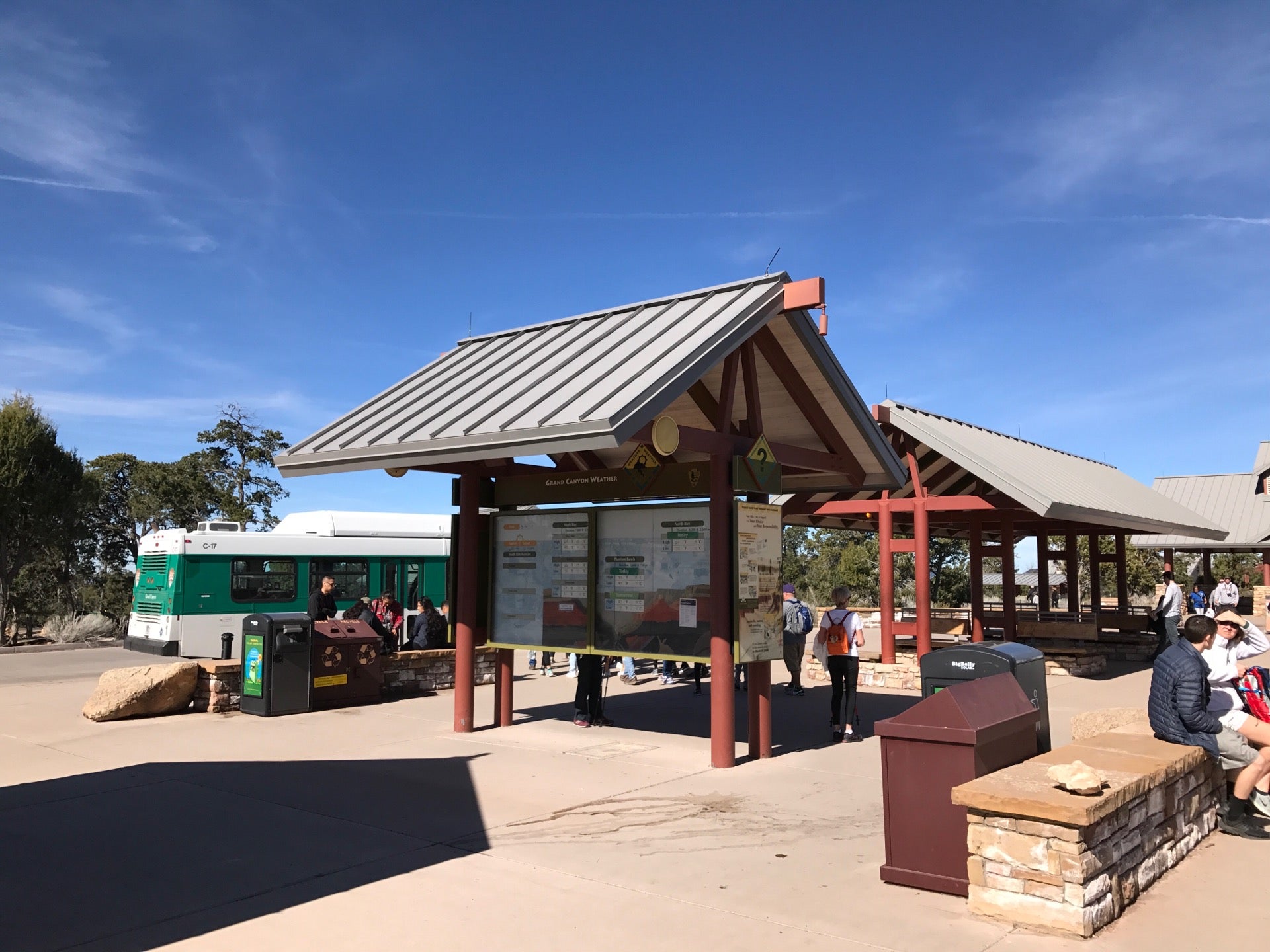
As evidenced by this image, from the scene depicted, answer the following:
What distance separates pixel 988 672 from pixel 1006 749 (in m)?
0.80

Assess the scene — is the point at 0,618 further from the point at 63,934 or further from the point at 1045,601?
the point at 1045,601

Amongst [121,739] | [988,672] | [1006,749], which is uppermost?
[988,672]

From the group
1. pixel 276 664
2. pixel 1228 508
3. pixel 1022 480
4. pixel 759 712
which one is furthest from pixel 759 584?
pixel 1228 508

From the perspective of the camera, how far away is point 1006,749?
19.6 ft

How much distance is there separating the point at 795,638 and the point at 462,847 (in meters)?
8.80

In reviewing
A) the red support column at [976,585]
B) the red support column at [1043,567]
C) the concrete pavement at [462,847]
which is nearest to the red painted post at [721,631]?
the concrete pavement at [462,847]

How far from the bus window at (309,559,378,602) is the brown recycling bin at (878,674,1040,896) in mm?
16298

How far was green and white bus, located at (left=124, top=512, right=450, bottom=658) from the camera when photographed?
18.1 meters

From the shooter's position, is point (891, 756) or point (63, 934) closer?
point (63, 934)

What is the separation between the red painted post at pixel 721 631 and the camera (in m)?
9.11

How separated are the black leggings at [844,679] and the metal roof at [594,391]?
2.52 metres

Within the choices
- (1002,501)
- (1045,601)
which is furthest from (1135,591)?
(1002,501)

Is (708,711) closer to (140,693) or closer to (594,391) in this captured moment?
(594,391)

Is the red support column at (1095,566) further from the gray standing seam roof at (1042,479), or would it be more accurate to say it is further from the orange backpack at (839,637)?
the orange backpack at (839,637)
